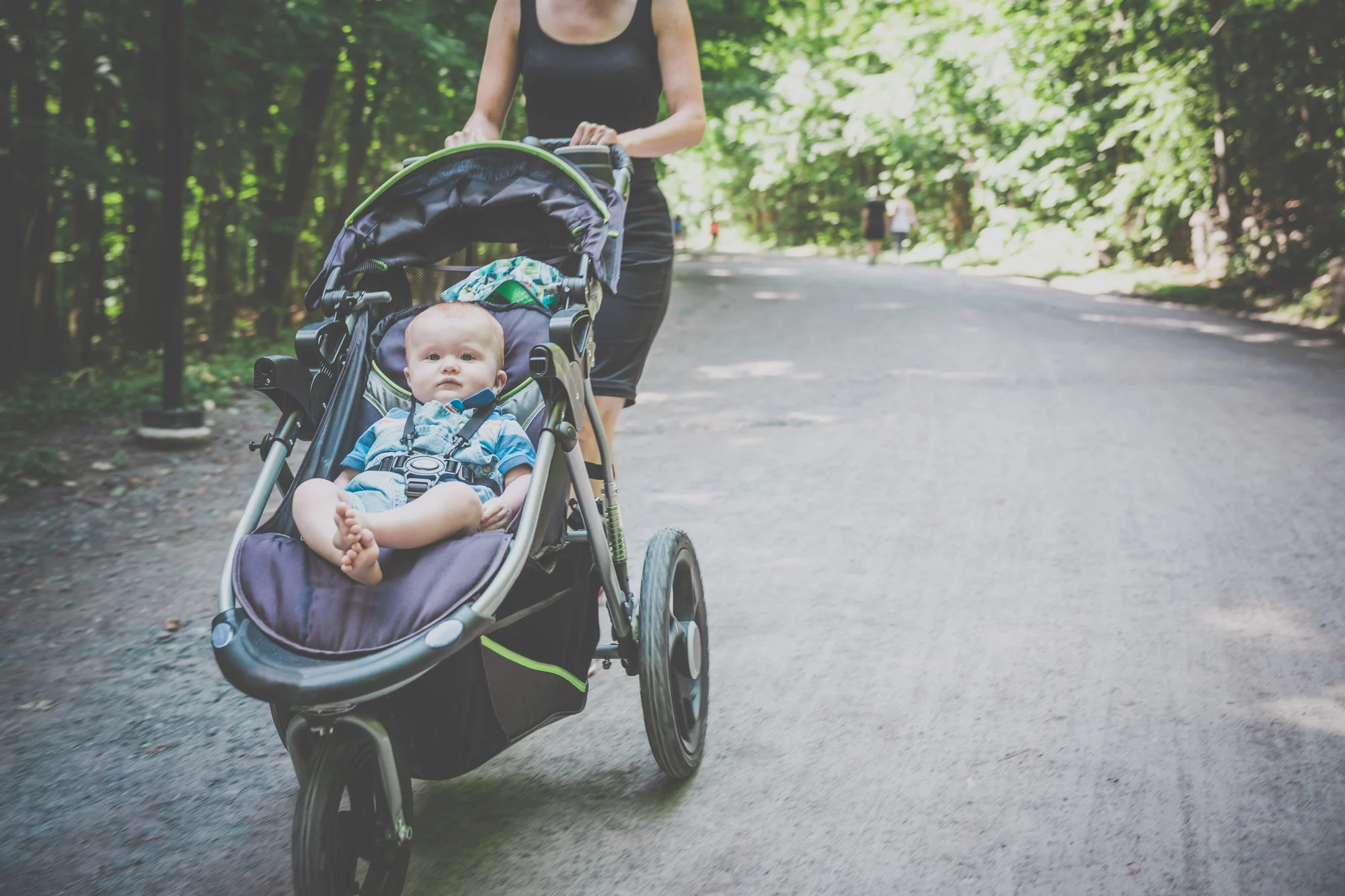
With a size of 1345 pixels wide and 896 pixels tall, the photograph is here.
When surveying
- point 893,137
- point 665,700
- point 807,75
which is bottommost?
point 665,700

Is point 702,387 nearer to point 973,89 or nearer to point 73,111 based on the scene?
point 73,111

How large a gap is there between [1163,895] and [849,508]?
3147 millimetres

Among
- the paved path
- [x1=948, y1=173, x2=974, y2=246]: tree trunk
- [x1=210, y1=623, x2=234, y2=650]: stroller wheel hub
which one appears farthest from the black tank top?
[x1=948, y1=173, x2=974, y2=246]: tree trunk

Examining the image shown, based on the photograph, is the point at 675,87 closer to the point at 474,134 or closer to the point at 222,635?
the point at 474,134

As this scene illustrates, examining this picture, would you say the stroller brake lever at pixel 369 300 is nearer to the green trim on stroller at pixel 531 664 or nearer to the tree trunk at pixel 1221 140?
the green trim on stroller at pixel 531 664

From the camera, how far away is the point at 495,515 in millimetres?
2518

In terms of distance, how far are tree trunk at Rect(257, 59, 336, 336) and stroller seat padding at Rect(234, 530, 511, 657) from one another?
9.41m

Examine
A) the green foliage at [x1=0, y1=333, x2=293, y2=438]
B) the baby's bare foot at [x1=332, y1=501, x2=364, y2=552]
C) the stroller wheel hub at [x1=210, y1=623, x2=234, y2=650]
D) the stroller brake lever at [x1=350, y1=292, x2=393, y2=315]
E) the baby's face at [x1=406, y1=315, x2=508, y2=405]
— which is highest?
the stroller brake lever at [x1=350, y1=292, x2=393, y2=315]

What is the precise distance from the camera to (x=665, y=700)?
2.84m

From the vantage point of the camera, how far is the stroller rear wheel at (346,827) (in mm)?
2135

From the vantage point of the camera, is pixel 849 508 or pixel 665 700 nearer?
pixel 665 700

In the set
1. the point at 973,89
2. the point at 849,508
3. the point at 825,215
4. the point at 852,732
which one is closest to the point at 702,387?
the point at 849,508

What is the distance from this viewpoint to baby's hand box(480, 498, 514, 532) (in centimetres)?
250

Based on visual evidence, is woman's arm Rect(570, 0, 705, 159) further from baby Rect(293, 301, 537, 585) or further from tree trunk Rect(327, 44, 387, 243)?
tree trunk Rect(327, 44, 387, 243)
